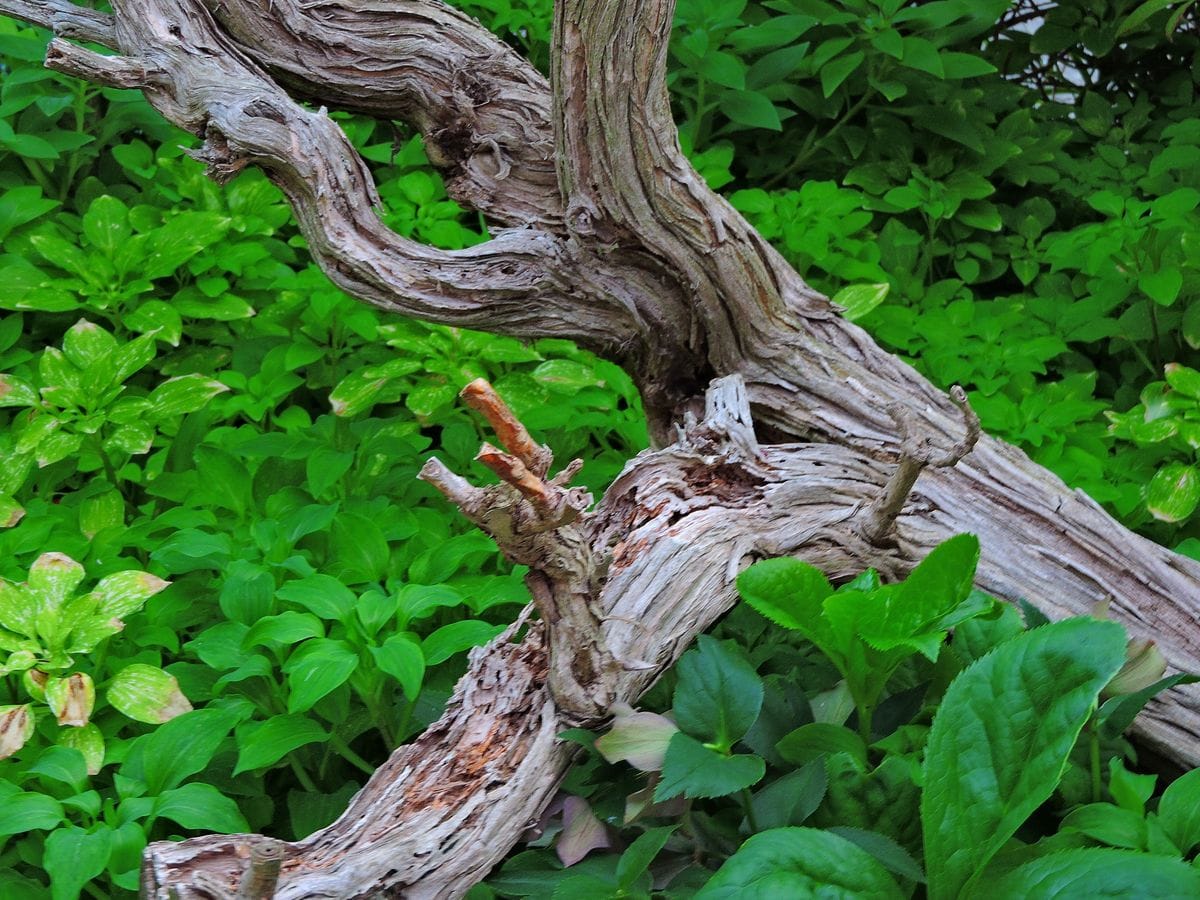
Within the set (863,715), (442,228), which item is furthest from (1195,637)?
(442,228)

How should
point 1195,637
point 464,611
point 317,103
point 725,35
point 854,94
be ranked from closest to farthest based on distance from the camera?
point 1195,637, point 464,611, point 317,103, point 725,35, point 854,94

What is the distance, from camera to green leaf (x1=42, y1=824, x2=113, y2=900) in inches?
59.6

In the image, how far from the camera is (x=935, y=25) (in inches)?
147

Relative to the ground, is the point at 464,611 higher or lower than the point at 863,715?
lower

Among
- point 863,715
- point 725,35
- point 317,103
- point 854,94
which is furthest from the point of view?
point 854,94

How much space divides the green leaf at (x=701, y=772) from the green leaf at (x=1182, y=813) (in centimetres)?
55

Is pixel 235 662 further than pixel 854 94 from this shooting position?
No

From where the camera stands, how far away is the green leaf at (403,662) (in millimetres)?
1691

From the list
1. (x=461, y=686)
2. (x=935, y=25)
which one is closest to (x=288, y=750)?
(x=461, y=686)

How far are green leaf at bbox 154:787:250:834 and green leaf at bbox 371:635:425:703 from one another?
30cm

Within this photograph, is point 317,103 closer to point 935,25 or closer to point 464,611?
point 464,611

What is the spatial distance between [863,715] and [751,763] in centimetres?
28

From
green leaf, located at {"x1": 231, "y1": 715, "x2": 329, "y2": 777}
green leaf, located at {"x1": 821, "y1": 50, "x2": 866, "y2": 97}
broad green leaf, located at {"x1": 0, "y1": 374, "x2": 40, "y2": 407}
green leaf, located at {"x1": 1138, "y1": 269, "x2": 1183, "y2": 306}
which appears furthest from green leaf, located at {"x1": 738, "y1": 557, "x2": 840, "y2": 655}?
green leaf, located at {"x1": 821, "y1": 50, "x2": 866, "y2": 97}

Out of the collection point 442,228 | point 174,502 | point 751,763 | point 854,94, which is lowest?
point 174,502
